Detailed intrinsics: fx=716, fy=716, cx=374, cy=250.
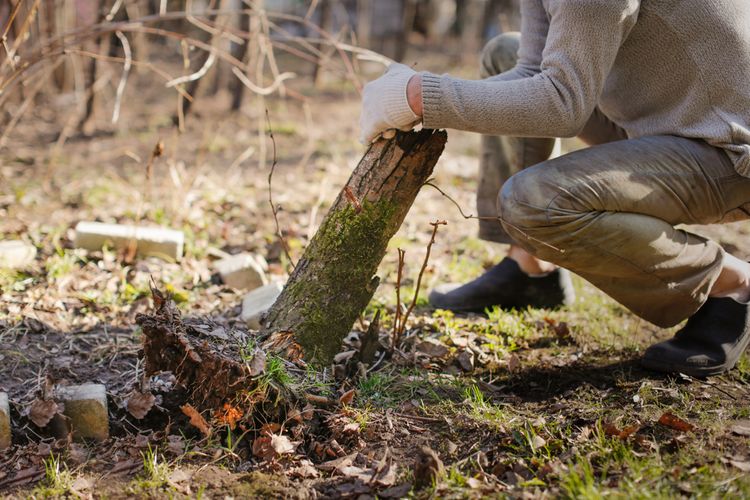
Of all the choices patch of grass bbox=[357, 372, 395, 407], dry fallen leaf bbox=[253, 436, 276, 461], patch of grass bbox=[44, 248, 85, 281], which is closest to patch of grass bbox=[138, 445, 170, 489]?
dry fallen leaf bbox=[253, 436, 276, 461]

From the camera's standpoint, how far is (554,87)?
90.7 inches

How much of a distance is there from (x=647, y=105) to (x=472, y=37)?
512 inches

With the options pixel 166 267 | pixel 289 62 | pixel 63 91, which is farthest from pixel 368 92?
pixel 289 62

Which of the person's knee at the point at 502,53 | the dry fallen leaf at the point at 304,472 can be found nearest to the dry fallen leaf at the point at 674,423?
the dry fallen leaf at the point at 304,472

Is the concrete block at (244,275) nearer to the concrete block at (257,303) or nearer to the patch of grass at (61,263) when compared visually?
the concrete block at (257,303)

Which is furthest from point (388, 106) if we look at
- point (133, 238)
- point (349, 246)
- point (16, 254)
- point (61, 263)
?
point (16, 254)

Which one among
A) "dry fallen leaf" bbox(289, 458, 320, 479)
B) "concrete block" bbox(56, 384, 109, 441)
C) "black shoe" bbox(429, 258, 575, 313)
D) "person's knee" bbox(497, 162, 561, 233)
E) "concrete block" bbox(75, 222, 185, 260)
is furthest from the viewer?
"concrete block" bbox(75, 222, 185, 260)

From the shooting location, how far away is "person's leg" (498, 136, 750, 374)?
8.00 ft

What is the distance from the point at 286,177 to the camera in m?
5.21

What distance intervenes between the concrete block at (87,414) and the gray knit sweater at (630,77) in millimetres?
1345

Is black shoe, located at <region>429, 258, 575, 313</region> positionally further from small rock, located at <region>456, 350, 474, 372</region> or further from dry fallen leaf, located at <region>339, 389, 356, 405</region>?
dry fallen leaf, located at <region>339, 389, 356, 405</region>

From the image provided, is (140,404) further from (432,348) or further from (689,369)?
(689,369)

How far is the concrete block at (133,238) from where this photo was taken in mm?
3613

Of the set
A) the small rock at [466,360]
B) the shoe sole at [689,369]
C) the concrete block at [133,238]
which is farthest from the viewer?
the concrete block at [133,238]
